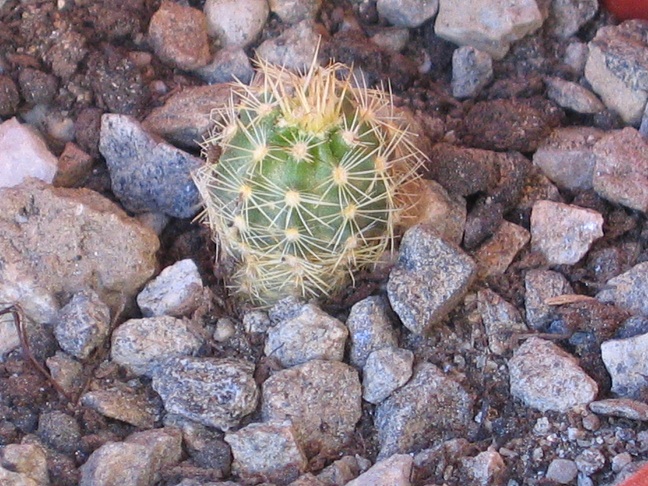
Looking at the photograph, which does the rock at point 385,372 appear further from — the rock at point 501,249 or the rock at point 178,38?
the rock at point 178,38

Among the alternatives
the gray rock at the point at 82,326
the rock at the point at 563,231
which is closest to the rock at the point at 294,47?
the rock at the point at 563,231

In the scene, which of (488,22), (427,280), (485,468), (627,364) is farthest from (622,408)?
(488,22)

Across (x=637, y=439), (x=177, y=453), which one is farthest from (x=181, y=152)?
(x=637, y=439)

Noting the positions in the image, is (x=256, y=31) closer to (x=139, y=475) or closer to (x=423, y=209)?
(x=423, y=209)

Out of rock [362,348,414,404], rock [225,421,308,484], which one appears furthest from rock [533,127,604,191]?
rock [225,421,308,484]

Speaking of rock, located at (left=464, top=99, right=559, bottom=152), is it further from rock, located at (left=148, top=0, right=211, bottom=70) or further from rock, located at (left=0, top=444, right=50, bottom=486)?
rock, located at (left=0, top=444, right=50, bottom=486)
